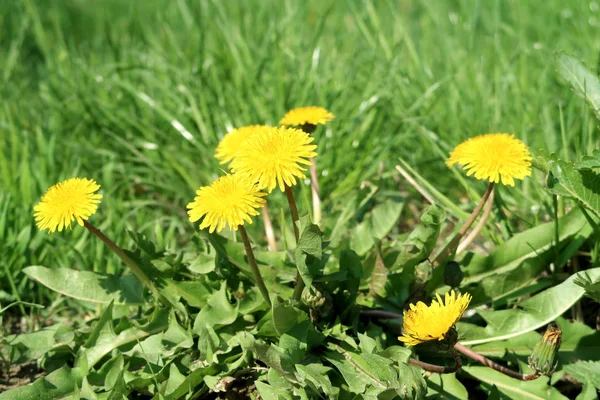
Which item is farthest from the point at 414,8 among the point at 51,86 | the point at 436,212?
the point at 436,212

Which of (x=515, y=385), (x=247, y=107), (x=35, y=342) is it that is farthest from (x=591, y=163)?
(x=247, y=107)

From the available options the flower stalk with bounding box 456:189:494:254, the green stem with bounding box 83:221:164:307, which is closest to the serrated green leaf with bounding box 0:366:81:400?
the green stem with bounding box 83:221:164:307

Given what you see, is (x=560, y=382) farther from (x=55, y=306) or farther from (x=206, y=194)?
(x=55, y=306)

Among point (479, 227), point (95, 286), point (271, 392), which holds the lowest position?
point (271, 392)

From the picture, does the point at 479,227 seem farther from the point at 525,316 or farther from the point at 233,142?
the point at 233,142

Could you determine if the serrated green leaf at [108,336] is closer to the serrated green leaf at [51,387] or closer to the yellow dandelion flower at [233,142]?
the serrated green leaf at [51,387]

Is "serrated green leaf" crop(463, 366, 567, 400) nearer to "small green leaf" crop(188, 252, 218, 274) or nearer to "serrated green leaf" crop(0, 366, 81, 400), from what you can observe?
"small green leaf" crop(188, 252, 218, 274)
